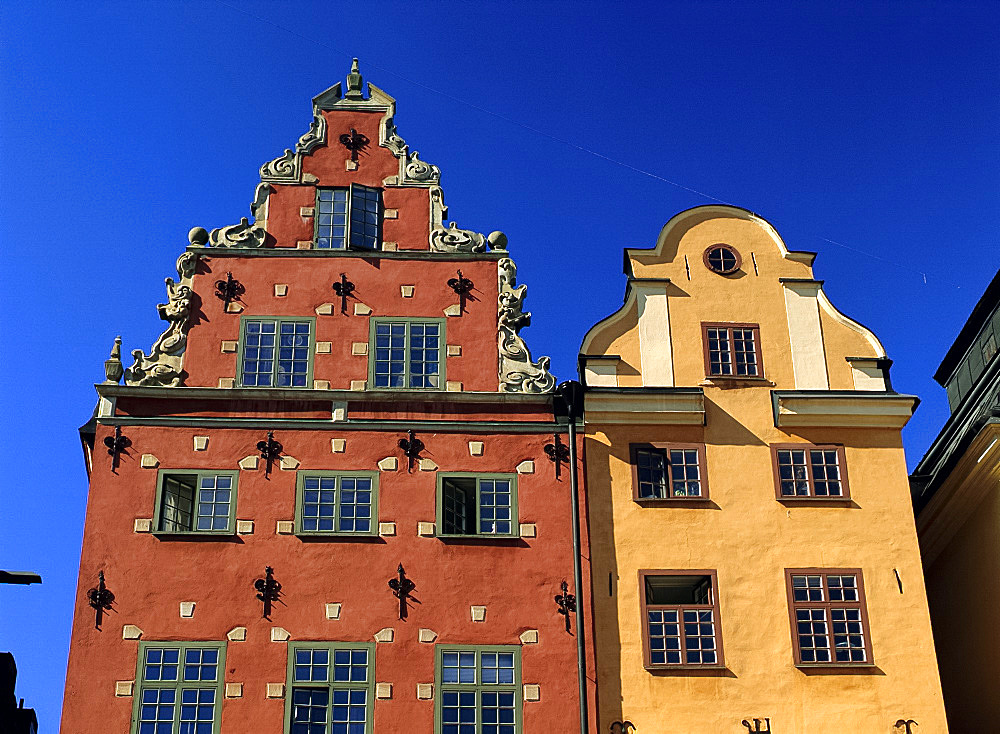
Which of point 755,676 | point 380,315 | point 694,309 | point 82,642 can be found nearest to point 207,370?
point 380,315

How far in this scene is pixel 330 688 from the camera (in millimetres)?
23406

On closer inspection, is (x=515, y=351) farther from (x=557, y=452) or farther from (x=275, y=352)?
(x=275, y=352)

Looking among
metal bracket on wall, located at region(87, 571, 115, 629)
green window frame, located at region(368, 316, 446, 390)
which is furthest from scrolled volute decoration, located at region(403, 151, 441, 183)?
metal bracket on wall, located at region(87, 571, 115, 629)

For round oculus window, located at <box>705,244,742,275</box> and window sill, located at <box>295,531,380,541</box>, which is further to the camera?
round oculus window, located at <box>705,244,742,275</box>

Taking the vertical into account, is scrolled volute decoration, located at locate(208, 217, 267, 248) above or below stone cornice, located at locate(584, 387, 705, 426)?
above

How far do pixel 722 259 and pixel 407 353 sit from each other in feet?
22.8

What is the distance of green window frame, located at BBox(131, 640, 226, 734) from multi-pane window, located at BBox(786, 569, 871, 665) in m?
10.4

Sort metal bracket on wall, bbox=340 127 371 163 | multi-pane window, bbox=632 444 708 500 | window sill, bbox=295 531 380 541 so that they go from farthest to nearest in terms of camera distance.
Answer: metal bracket on wall, bbox=340 127 371 163, multi-pane window, bbox=632 444 708 500, window sill, bbox=295 531 380 541

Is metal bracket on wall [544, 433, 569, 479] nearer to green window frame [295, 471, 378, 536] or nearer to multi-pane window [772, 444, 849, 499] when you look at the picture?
green window frame [295, 471, 378, 536]

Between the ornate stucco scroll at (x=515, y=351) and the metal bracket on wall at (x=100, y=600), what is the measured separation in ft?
27.1

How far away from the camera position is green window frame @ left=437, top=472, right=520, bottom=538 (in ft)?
82.3

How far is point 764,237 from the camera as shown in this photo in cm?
2847

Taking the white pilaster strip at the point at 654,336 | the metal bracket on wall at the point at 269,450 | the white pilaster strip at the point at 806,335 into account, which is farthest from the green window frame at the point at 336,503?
the white pilaster strip at the point at 806,335

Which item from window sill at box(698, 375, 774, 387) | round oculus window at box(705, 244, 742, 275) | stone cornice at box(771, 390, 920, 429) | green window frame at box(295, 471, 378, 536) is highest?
round oculus window at box(705, 244, 742, 275)
